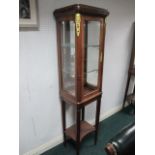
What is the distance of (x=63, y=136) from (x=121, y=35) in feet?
5.78

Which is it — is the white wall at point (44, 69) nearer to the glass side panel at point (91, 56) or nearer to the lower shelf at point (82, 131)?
the lower shelf at point (82, 131)

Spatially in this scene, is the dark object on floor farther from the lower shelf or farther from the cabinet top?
the cabinet top

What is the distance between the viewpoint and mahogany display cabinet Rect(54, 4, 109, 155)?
134cm

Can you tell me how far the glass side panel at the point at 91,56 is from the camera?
1.57 meters

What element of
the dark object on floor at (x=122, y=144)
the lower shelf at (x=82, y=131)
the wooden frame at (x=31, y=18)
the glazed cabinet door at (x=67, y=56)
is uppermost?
the wooden frame at (x=31, y=18)

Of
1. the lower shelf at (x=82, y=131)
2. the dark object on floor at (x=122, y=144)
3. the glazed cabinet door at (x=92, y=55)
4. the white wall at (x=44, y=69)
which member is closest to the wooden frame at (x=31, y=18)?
the white wall at (x=44, y=69)

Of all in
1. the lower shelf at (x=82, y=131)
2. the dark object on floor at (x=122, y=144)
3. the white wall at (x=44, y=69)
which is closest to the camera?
the dark object on floor at (x=122, y=144)

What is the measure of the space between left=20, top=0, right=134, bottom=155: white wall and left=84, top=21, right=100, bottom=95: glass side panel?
35 cm

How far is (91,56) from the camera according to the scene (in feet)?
5.72

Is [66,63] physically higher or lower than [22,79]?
higher
